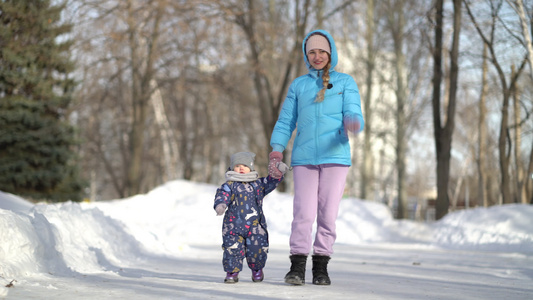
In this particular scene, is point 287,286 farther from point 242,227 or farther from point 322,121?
point 322,121

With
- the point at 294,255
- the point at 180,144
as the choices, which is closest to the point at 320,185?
the point at 294,255

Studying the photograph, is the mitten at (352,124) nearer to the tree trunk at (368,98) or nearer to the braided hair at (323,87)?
the braided hair at (323,87)

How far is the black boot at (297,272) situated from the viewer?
5.67 meters

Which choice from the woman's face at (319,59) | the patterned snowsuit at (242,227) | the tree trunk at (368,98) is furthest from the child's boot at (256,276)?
the tree trunk at (368,98)

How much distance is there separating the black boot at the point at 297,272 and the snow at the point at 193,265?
0.13m

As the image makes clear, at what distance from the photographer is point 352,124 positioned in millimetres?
5695

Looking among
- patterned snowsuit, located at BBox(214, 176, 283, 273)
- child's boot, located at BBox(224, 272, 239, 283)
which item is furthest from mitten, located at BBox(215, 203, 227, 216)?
child's boot, located at BBox(224, 272, 239, 283)

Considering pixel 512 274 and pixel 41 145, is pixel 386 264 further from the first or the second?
pixel 41 145

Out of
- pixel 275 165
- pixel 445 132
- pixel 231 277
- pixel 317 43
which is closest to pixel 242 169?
pixel 275 165

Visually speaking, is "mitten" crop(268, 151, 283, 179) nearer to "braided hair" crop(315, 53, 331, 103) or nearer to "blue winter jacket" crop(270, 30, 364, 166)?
"blue winter jacket" crop(270, 30, 364, 166)

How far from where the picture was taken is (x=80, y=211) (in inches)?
344

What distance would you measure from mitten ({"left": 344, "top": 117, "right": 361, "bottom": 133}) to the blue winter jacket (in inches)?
1.8

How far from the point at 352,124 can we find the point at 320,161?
0.45 meters

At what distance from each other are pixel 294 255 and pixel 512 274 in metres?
3.15
